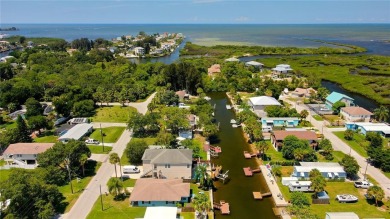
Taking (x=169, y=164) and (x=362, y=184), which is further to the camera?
(x=169, y=164)

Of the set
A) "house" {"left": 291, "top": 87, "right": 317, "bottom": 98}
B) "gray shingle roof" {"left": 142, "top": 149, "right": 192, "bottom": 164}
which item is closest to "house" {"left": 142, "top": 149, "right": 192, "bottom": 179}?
"gray shingle roof" {"left": 142, "top": 149, "right": 192, "bottom": 164}

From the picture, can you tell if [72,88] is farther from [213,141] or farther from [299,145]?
[299,145]

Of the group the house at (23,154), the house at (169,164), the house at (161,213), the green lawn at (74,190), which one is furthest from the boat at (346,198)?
the house at (23,154)

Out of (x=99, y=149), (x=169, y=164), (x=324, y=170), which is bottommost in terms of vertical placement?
Answer: (x=99, y=149)

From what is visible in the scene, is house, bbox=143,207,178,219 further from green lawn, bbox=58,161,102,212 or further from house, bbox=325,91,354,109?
house, bbox=325,91,354,109

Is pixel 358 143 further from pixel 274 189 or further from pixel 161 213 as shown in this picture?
pixel 161 213

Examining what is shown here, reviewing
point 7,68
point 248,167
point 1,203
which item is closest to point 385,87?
point 248,167

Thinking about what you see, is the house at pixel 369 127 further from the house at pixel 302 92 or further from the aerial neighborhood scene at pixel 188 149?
the house at pixel 302 92

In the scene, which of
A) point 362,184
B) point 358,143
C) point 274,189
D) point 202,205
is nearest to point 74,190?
point 202,205
